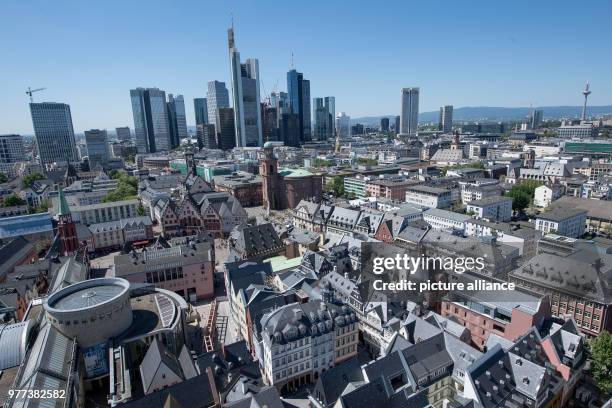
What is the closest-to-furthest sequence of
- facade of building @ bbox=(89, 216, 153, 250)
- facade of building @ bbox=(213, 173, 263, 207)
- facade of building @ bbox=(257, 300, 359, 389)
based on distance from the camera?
facade of building @ bbox=(257, 300, 359, 389) → facade of building @ bbox=(89, 216, 153, 250) → facade of building @ bbox=(213, 173, 263, 207)

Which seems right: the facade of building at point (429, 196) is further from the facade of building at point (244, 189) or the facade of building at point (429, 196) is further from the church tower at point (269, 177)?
the facade of building at point (244, 189)

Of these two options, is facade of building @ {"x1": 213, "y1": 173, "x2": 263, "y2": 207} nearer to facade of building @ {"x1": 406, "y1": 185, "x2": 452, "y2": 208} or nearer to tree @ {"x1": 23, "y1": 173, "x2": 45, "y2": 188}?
facade of building @ {"x1": 406, "y1": 185, "x2": 452, "y2": 208}

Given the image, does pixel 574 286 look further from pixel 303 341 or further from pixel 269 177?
pixel 269 177

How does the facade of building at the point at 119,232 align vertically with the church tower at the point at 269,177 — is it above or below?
below

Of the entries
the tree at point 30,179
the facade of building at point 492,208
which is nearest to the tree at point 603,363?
the facade of building at point 492,208

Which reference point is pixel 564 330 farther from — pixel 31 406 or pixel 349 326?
pixel 31 406

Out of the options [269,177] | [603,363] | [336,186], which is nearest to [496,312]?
[603,363]

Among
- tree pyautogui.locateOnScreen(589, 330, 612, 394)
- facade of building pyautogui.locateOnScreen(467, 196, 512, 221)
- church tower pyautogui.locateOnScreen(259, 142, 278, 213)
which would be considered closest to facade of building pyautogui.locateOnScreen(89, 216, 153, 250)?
church tower pyautogui.locateOnScreen(259, 142, 278, 213)
